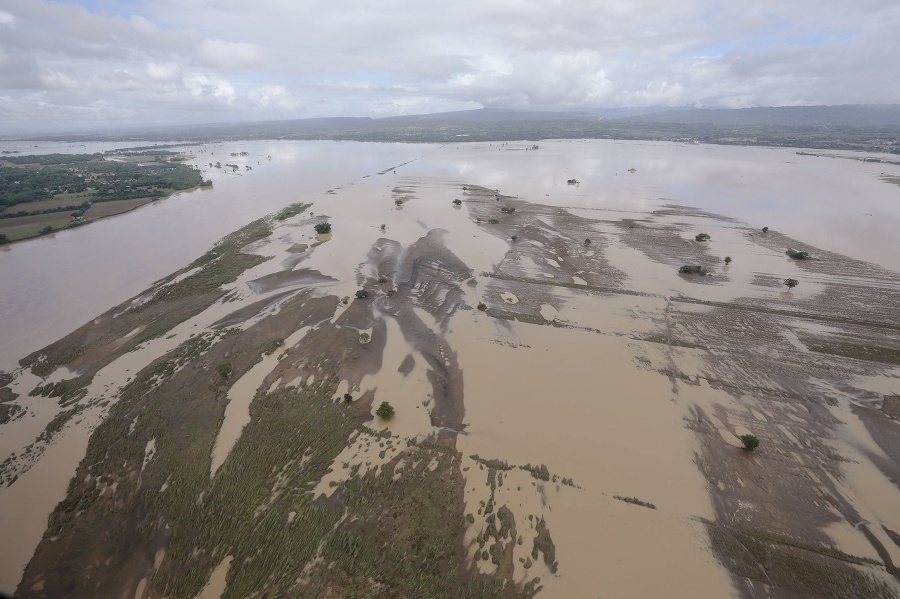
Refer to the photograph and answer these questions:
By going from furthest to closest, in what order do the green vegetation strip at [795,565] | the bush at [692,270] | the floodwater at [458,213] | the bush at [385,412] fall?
1. the bush at [692,270]
2. the floodwater at [458,213]
3. the bush at [385,412]
4. the green vegetation strip at [795,565]

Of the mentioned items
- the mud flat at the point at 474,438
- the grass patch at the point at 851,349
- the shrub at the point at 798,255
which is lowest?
the mud flat at the point at 474,438

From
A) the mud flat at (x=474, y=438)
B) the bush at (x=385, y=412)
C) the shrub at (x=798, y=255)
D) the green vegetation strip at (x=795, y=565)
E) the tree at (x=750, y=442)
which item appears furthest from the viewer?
the shrub at (x=798, y=255)

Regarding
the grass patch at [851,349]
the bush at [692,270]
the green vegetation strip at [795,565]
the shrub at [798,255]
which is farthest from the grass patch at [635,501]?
the shrub at [798,255]

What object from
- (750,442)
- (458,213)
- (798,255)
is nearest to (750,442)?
(750,442)

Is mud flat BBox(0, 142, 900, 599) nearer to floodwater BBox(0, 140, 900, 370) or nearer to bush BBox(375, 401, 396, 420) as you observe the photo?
bush BBox(375, 401, 396, 420)

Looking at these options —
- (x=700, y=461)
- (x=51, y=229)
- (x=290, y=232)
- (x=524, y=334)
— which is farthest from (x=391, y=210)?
(x=700, y=461)

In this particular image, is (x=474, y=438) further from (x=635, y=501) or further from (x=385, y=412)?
(x=635, y=501)

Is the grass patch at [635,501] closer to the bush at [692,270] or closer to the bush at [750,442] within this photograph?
the bush at [750,442]
